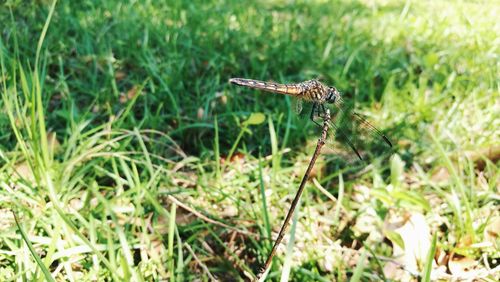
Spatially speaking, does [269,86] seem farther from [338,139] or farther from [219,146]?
[219,146]

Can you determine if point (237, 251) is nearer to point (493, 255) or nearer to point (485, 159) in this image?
point (493, 255)

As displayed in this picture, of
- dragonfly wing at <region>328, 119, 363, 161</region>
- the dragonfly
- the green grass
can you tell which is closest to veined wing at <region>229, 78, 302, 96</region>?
the dragonfly

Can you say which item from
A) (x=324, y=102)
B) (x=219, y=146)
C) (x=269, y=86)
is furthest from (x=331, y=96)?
(x=219, y=146)

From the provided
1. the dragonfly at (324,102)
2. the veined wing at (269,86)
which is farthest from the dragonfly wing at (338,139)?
the veined wing at (269,86)

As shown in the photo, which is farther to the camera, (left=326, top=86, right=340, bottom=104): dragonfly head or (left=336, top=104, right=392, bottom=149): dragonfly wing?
(left=336, top=104, right=392, bottom=149): dragonfly wing

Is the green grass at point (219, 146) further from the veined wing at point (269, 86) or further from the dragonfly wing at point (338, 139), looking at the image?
the veined wing at point (269, 86)

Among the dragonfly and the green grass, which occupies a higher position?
the dragonfly

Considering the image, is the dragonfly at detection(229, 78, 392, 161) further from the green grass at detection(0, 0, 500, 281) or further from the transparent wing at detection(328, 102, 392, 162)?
the green grass at detection(0, 0, 500, 281)
